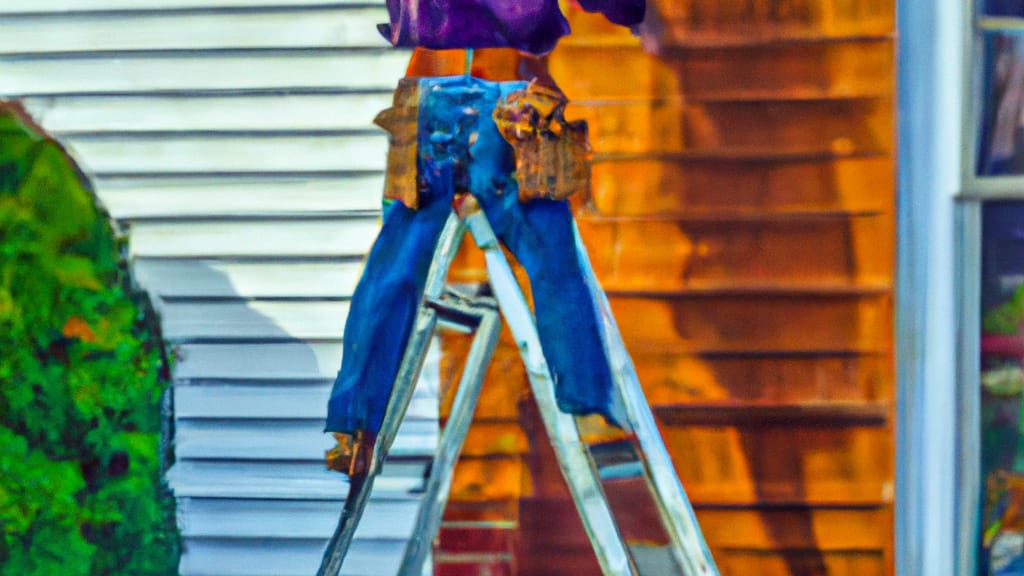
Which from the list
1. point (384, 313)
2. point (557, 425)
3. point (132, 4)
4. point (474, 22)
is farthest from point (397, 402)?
point (132, 4)

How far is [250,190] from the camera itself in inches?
73.1

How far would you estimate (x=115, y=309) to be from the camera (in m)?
1.89

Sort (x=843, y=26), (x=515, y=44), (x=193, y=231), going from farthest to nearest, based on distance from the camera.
Answer: (x=193, y=231) < (x=843, y=26) < (x=515, y=44)

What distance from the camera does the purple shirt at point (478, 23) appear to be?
1.40 metres

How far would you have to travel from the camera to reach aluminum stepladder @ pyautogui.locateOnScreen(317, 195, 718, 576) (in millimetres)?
1253

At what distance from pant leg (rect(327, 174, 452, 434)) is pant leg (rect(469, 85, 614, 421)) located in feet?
0.23

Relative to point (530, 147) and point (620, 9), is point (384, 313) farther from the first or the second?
point (620, 9)

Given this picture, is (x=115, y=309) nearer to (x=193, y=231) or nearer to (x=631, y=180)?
(x=193, y=231)

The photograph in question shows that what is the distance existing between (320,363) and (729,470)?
78 cm

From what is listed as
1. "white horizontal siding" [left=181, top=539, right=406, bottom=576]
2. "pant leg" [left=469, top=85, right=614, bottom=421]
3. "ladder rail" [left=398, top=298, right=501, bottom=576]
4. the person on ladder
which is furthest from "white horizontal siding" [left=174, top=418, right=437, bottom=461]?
"pant leg" [left=469, top=85, right=614, bottom=421]

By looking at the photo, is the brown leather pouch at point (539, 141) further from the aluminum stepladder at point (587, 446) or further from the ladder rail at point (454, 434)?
the ladder rail at point (454, 434)

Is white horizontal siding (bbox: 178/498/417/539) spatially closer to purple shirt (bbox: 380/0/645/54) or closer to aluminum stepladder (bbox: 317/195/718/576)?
aluminum stepladder (bbox: 317/195/718/576)

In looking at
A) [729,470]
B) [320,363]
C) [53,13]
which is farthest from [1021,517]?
[53,13]

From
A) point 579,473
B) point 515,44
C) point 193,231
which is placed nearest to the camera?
point 579,473
